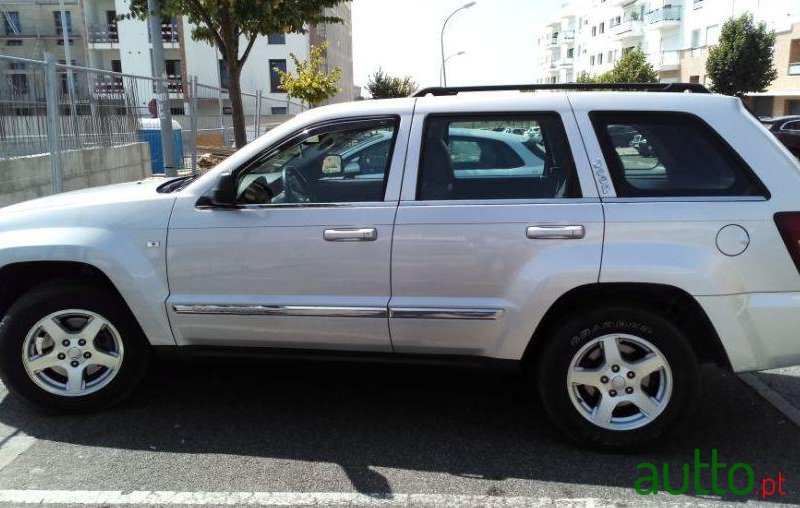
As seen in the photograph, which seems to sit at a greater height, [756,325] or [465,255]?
[465,255]

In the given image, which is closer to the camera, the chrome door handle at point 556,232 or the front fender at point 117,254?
the chrome door handle at point 556,232

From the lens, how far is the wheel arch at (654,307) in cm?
322

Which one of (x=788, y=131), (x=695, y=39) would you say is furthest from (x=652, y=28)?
(x=788, y=131)

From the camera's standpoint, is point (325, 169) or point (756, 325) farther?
point (325, 169)

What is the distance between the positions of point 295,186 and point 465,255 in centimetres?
105

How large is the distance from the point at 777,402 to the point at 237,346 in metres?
3.22

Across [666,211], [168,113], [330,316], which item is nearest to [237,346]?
[330,316]

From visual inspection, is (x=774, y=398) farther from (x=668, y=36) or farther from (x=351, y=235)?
(x=668, y=36)

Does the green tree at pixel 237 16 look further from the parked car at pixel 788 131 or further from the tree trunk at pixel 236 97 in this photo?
the parked car at pixel 788 131

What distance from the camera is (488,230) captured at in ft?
10.6

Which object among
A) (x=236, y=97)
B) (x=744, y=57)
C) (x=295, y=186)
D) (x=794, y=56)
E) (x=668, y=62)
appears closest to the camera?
(x=295, y=186)

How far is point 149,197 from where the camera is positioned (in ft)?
11.9

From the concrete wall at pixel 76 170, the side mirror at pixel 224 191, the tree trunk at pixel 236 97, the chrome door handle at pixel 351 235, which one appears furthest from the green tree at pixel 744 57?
the side mirror at pixel 224 191
